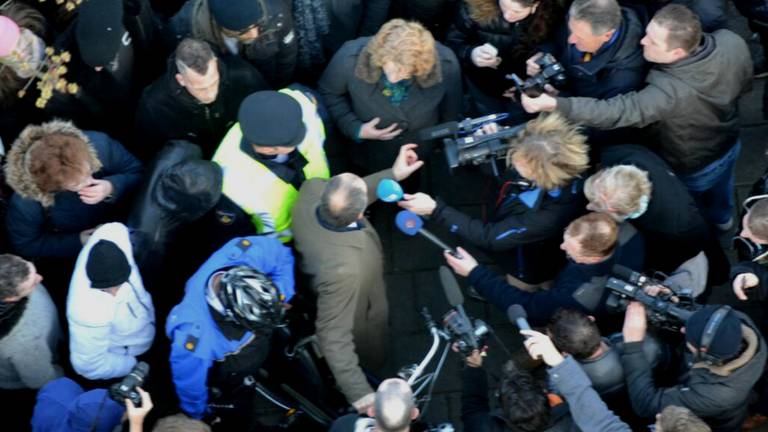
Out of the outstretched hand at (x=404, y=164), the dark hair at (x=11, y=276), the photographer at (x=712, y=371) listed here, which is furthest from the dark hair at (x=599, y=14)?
the dark hair at (x=11, y=276)

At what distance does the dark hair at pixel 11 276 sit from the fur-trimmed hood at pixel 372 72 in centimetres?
220

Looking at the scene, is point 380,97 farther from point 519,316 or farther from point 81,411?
point 81,411

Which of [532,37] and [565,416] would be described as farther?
[532,37]

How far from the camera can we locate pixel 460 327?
183 inches

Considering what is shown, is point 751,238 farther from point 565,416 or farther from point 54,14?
point 54,14

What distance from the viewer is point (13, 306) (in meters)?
4.57

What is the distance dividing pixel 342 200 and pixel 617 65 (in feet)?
6.30

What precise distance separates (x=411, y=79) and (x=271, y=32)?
890 mm

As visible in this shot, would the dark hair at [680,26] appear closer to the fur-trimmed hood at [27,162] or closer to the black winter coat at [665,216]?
the black winter coat at [665,216]

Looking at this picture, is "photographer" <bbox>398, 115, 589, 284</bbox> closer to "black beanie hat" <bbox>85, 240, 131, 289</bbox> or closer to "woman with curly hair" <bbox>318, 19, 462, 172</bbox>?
"woman with curly hair" <bbox>318, 19, 462, 172</bbox>

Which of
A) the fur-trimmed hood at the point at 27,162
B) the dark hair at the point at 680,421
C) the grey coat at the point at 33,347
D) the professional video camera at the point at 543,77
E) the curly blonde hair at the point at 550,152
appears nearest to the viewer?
the dark hair at the point at 680,421

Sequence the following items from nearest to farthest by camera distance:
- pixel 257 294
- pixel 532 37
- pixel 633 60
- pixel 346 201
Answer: pixel 257 294 < pixel 346 201 < pixel 633 60 < pixel 532 37

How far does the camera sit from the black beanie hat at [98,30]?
16.8 ft

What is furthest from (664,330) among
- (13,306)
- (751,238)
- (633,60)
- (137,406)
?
(13,306)
